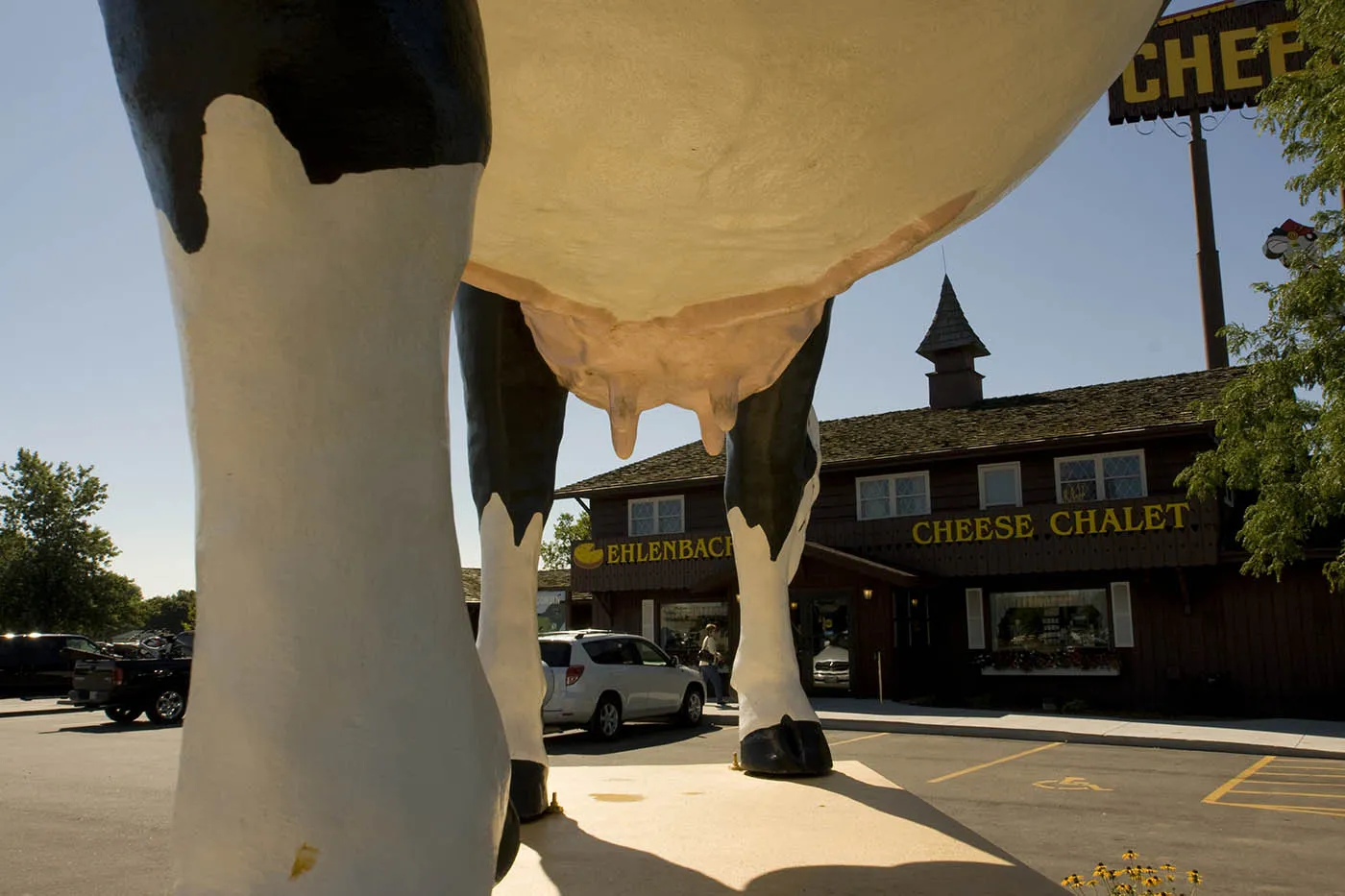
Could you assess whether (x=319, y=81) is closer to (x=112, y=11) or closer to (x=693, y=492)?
(x=112, y=11)

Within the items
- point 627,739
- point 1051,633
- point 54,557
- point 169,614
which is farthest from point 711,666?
point 169,614

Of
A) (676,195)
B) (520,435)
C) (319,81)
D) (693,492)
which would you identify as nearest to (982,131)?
(676,195)

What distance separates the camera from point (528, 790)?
Answer: 190cm

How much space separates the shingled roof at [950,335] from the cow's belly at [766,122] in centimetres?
2543

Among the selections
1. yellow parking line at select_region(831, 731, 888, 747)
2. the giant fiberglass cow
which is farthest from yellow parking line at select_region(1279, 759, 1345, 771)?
the giant fiberglass cow

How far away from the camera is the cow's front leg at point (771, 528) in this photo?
2438 mm

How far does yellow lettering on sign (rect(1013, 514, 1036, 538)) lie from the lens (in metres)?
20.4

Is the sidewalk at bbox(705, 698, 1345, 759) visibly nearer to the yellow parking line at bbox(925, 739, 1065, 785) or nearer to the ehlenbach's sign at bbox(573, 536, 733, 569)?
the yellow parking line at bbox(925, 739, 1065, 785)

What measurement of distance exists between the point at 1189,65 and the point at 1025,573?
15.3 m

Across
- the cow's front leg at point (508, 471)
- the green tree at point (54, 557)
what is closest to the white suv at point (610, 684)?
the cow's front leg at point (508, 471)

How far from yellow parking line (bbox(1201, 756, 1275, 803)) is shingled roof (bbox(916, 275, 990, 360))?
15.2 metres

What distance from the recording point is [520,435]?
227 cm

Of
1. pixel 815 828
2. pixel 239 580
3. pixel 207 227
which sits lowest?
pixel 815 828

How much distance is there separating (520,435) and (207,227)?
156 centimetres
